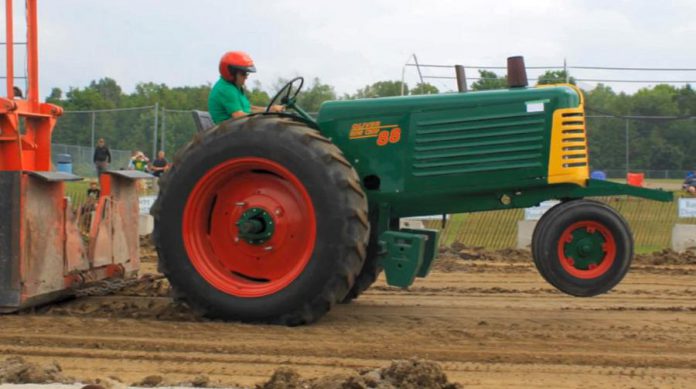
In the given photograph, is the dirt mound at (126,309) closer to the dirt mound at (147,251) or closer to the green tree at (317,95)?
the dirt mound at (147,251)

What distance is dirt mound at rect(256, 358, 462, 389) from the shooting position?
465cm

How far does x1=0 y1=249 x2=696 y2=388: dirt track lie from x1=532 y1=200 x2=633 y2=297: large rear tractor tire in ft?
1.02

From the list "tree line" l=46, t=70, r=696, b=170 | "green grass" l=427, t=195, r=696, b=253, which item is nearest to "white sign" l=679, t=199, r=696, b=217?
"green grass" l=427, t=195, r=696, b=253

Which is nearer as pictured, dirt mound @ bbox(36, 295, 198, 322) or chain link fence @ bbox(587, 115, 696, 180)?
dirt mound @ bbox(36, 295, 198, 322)

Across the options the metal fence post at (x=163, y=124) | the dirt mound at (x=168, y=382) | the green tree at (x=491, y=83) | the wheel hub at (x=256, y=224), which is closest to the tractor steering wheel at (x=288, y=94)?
the wheel hub at (x=256, y=224)

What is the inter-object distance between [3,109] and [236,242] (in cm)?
189

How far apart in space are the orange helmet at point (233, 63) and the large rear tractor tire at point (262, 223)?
0.58 metres

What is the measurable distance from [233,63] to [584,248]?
9.38 ft

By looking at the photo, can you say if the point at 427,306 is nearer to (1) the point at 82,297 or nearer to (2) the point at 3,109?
(1) the point at 82,297

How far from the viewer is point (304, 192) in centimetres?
696

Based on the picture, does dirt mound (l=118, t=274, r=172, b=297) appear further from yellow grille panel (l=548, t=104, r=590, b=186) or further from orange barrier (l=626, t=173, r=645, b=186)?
orange barrier (l=626, t=173, r=645, b=186)

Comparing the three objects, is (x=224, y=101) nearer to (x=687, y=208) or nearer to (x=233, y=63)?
(x=233, y=63)

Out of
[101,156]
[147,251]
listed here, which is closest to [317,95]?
[101,156]

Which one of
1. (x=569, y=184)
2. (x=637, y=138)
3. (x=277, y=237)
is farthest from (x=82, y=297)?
(x=637, y=138)
